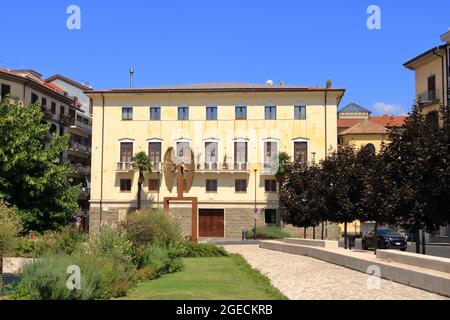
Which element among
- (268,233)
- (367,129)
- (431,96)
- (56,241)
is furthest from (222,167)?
(56,241)

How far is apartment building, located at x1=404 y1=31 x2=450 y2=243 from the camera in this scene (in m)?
49.4

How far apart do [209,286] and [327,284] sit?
10.6 feet

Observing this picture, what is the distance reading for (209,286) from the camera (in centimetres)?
1454

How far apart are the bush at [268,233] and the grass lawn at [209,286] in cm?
3151

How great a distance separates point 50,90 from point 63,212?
125ft

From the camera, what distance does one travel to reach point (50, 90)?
64.8 meters

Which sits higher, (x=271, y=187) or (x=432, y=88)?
(x=432, y=88)

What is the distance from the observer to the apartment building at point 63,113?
58.6 metres

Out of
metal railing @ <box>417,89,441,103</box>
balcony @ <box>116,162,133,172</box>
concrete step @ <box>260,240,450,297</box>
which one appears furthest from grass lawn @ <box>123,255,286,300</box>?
balcony @ <box>116,162,133,172</box>

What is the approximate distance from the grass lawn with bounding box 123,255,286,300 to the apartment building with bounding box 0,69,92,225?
4295 cm

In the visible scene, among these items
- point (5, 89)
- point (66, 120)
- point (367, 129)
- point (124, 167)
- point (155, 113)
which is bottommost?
Result: point (124, 167)

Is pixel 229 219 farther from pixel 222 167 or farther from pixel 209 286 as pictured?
pixel 209 286

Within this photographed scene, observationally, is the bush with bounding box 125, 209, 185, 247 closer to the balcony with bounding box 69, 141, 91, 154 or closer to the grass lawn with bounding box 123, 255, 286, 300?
the grass lawn with bounding box 123, 255, 286, 300
